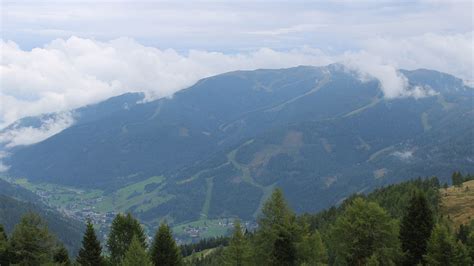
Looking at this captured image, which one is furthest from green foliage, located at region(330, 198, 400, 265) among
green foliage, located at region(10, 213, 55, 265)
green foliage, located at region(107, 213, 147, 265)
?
green foliage, located at region(10, 213, 55, 265)

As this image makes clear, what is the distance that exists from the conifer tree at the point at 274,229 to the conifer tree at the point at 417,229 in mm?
12761

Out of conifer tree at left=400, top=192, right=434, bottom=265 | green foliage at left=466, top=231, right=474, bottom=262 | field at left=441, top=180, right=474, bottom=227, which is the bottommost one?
field at left=441, top=180, right=474, bottom=227

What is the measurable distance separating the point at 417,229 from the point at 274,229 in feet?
50.9

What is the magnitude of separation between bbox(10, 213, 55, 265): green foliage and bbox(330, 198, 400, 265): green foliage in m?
30.4

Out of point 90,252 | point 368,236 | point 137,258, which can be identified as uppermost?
point 137,258

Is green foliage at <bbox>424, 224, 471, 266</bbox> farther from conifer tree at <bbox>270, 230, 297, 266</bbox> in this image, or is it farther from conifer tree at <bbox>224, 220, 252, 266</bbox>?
conifer tree at <bbox>224, 220, 252, 266</bbox>

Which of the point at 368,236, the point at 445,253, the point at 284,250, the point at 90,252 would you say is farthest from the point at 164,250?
the point at 445,253

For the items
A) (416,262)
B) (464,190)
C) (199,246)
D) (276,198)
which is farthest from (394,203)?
(199,246)

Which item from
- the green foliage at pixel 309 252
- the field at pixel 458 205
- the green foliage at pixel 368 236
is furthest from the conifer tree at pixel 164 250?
the field at pixel 458 205

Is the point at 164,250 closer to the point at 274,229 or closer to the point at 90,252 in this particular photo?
the point at 90,252

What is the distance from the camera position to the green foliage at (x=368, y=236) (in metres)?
49.7

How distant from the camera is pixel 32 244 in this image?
52031 mm

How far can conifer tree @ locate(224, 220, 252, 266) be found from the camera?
163 feet

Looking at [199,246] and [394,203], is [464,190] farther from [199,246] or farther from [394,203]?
[199,246]
